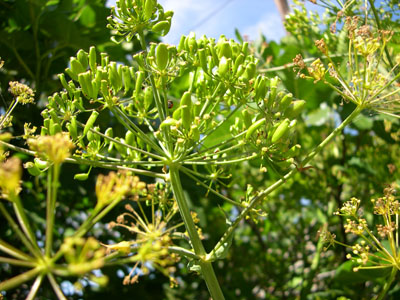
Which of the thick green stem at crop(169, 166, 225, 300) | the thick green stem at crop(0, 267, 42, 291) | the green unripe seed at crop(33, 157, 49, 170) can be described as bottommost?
the thick green stem at crop(169, 166, 225, 300)

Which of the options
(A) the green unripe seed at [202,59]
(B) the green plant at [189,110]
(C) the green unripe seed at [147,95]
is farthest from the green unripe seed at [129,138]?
(A) the green unripe seed at [202,59]

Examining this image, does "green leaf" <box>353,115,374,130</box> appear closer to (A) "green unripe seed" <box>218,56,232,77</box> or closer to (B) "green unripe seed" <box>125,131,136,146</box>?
(A) "green unripe seed" <box>218,56,232,77</box>

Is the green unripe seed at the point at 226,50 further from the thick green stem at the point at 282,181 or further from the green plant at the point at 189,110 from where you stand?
the thick green stem at the point at 282,181

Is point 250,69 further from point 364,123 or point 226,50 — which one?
point 364,123

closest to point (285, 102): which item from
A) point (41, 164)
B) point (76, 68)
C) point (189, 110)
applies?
point (189, 110)

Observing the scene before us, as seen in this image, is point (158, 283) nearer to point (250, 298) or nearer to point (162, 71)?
point (250, 298)

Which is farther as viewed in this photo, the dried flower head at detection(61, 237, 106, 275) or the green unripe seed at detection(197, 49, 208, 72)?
the green unripe seed at detection(197, 49, 208, 72)

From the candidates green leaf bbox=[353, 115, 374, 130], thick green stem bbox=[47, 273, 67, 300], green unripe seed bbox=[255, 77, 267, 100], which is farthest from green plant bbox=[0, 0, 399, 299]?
green leaf bbox=[353, 115, 374, 130]
